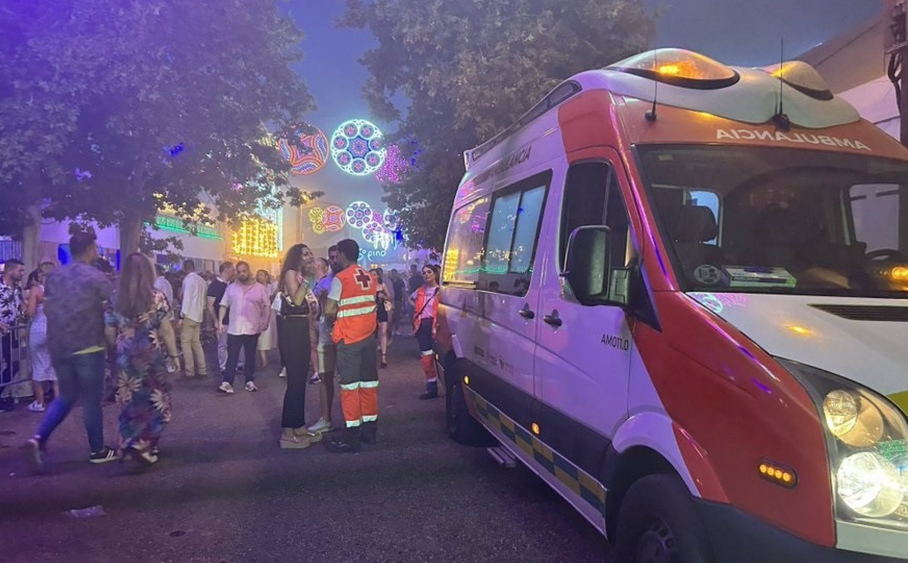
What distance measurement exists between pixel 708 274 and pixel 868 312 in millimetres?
583

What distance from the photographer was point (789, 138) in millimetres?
3264

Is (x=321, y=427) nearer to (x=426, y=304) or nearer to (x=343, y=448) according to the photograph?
(x=343, y=448)

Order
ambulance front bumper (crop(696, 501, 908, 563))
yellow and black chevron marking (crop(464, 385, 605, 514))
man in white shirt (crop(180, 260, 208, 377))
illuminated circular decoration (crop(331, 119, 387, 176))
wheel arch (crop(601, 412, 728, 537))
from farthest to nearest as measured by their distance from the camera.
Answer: illuminated circular decoration (crop(331, 119, 387, 176)) → man in white shirt (crop(180, 260, 208, 377)) → yellow and black chevron marking (crop(464, 385, 605, 514)) → wheel arch (crop(601, 412, 728, 537)) → ambulance front bumper (crop(696, 501, 908, 563))

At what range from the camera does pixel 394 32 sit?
13.1 m

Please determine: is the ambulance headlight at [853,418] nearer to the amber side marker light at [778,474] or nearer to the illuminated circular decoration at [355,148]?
the amber side marker light at [778,474]

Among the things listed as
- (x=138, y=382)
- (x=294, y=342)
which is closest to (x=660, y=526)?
(x=294, y=342)

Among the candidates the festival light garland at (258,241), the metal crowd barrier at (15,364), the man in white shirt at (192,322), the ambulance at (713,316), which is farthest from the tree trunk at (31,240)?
the festival light garland at (258,241)

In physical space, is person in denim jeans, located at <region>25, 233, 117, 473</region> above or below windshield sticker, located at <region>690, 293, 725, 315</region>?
below

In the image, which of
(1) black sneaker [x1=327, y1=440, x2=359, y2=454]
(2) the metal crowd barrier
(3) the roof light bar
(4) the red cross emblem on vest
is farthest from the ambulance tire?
(2) the metal crowd barrier

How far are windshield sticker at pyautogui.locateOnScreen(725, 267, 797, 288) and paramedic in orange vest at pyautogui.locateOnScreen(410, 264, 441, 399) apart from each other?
6.02 m

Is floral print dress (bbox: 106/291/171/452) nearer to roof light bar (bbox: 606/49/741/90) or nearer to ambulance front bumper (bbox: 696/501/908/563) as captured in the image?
roof light bar (bbox: 606/49/741/90)

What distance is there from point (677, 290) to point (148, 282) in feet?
15.2

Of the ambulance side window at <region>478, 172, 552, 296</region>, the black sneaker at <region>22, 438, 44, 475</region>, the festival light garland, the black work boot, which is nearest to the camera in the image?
the ambulance side window at <region>478, 172, 552, 296</region>

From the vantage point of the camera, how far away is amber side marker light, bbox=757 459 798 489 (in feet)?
6.77
